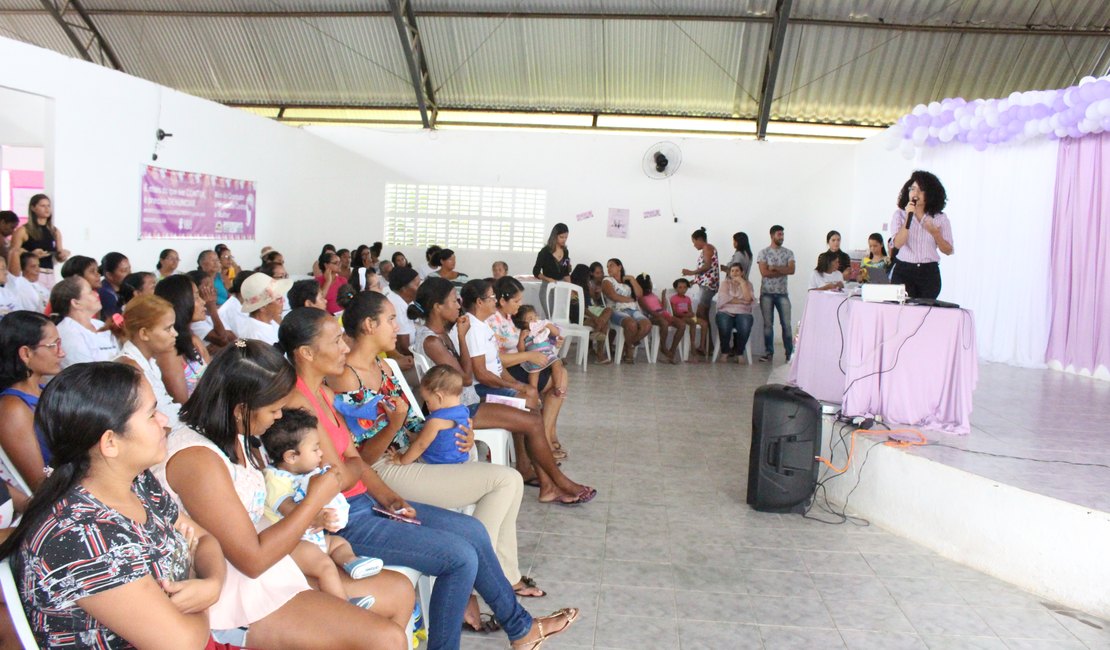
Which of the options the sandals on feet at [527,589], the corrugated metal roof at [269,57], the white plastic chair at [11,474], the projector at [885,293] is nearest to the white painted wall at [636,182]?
the corrugated metal roof at [269,57]

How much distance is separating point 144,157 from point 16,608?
23.3 ft

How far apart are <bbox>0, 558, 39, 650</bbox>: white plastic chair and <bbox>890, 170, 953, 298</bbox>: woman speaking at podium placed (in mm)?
4844

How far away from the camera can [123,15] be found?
10.9m

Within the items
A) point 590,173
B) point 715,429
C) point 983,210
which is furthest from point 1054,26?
point 715,429

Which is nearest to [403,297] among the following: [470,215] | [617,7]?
[470,215]

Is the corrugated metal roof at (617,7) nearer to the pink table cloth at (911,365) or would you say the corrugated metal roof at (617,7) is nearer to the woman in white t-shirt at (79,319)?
the pink table cloth at (911,365)

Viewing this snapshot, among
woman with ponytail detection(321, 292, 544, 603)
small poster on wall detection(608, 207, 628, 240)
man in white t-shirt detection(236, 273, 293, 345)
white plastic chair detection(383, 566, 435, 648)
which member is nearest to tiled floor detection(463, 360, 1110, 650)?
white plastic chair detection(383, 566, 435, 648)

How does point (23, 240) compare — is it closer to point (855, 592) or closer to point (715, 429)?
point (715, 429)

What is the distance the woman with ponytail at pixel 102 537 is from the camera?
1.56m

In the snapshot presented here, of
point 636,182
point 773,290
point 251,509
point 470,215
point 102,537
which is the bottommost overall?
point 251,509

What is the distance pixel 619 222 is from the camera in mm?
11375

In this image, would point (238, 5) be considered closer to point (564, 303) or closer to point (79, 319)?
point (564, 303)

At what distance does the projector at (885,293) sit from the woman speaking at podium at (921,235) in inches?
28.2

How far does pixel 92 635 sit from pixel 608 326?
8.06m
